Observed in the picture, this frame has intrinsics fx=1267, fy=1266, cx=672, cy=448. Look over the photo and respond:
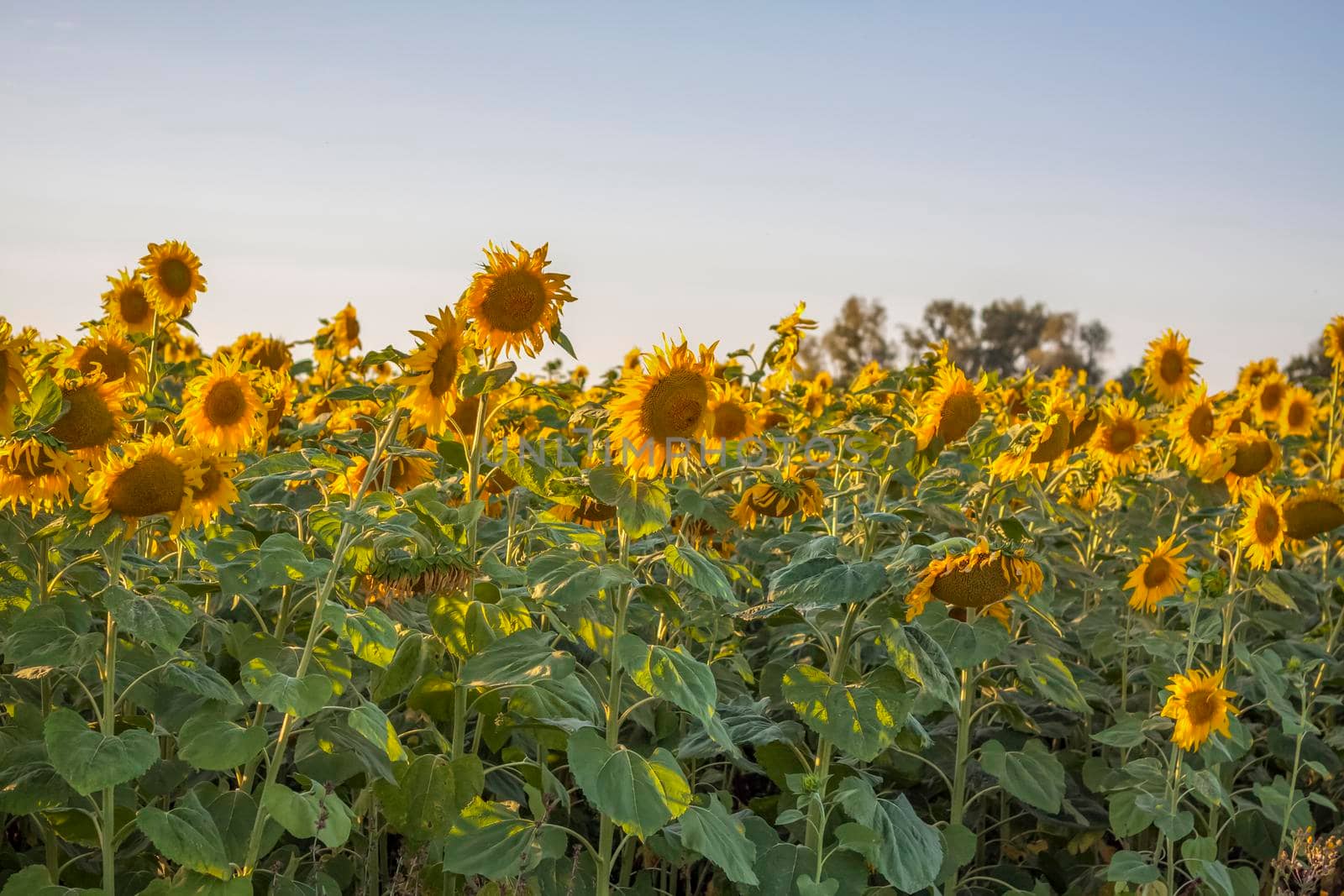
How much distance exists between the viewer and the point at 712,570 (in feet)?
9.52

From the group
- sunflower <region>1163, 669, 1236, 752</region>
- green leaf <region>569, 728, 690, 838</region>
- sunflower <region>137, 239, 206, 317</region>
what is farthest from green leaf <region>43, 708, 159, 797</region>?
sunflower <region>137, 239, 206, 317</region>

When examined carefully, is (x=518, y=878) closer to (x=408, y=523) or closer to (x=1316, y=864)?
(x=408, y=523)

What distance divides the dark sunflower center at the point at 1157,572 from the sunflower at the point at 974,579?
150 centimetres

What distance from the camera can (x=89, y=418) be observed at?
3.01 meters

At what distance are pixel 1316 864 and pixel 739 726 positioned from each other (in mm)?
1728

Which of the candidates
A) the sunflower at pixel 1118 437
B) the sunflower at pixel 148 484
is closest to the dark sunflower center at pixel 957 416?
the sunflower at pixel 1118 437

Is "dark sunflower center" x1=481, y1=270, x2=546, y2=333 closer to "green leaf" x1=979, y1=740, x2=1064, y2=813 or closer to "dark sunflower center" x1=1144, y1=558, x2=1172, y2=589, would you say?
"green leaf" x1=979, y1=740, x2=1064, y2=813

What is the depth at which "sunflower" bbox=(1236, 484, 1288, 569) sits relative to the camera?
492 centimetres

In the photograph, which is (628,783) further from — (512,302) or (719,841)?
(512,302)

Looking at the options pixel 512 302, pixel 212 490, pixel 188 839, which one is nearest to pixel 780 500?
pixel 512 302

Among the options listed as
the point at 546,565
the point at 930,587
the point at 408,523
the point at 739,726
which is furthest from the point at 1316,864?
the point at 408,523

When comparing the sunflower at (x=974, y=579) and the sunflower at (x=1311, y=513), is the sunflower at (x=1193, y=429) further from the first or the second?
the sunflower at (x=974, y=579)

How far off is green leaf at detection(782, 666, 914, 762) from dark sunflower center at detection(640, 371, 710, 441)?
2.27 feet

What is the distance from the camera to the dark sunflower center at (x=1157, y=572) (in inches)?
185
